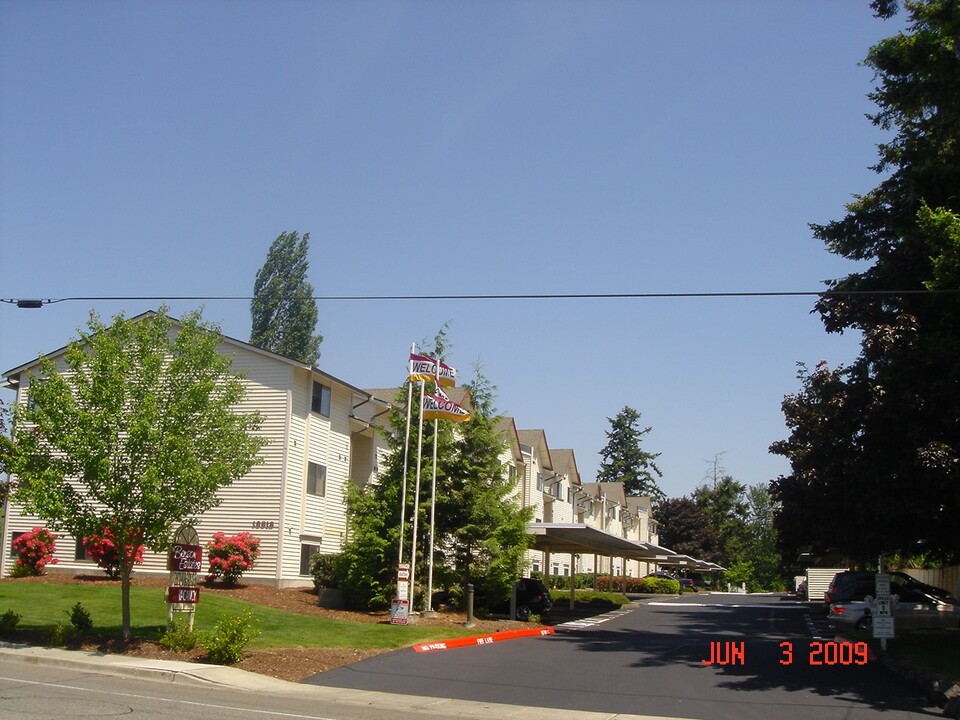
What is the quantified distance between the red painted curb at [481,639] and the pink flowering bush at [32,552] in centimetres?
1609

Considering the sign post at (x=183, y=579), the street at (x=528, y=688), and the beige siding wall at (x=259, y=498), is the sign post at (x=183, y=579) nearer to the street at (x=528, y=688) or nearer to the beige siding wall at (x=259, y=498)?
the street at (x=528, y=688)

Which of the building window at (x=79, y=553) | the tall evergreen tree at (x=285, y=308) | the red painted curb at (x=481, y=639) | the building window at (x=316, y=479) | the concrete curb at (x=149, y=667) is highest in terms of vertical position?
the tall evergreen tree at (x=285, y=308)

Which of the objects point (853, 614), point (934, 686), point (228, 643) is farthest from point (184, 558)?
point (853, 614)

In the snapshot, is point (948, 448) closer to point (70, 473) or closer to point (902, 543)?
point (902, 543)

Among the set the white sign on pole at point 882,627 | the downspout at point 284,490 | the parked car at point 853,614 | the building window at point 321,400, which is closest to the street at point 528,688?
the white sign on pole at point 882,627

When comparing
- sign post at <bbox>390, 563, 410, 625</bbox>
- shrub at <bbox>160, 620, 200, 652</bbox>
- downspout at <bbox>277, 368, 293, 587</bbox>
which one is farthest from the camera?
downspout at <bbox>277, 368, 293, 587</bbox>

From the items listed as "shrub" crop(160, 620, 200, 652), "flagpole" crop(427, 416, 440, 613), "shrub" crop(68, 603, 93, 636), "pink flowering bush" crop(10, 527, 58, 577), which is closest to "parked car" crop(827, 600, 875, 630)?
"flagpole" crop(427, 416, 440, 613)

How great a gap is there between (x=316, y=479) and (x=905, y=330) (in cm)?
2194

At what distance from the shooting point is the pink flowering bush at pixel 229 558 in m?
31.4

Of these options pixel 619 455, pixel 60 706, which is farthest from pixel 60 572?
pixel 619 455

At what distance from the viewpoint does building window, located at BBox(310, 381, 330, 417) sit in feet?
119

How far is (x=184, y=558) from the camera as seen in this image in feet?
66.9

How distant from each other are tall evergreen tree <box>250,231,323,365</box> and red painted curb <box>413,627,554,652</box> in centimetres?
4950

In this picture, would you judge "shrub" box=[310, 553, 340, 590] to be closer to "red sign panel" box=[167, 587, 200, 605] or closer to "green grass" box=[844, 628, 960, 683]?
"red sign panel" box=[167, 587, 200, 605]
